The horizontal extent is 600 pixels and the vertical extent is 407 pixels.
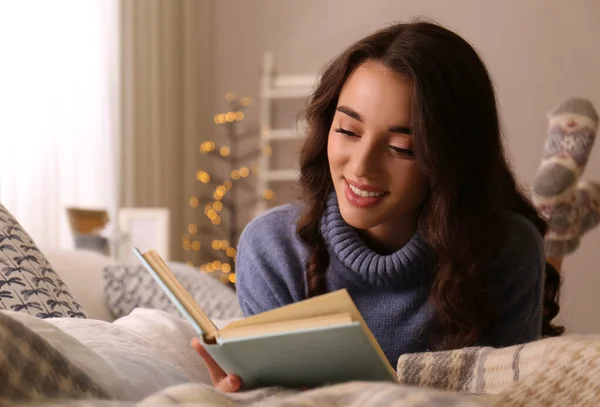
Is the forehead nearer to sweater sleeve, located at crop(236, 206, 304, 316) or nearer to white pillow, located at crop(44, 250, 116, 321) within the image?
sweater sleeve, located at crop(236, 206, 304, 316)

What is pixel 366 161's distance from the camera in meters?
1.28

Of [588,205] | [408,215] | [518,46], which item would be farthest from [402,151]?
[518,46]

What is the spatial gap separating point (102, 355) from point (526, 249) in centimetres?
87

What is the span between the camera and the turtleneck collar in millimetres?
1410

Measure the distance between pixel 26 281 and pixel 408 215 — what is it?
26.6 inches

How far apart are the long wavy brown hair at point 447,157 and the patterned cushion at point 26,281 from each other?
1.54 feet

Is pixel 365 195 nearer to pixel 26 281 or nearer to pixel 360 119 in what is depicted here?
pixel 360 119

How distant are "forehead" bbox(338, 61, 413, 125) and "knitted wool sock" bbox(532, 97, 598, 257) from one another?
0.96m

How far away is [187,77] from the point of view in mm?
4129

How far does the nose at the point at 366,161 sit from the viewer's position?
1275 millimetres

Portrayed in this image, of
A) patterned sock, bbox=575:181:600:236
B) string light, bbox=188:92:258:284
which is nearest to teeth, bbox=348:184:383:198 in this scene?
patterned sock, bbox=575:181:600:236

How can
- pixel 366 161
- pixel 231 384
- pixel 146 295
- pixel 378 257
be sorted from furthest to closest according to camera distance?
pixel 146 295 < pixel 378 257 < pixel 366 161 < pixel 231 384

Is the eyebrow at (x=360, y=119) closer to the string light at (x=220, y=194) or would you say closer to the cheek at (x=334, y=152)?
the cheek at (x=334, y=152)

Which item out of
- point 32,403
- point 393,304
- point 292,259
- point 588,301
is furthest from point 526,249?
point 588,301
